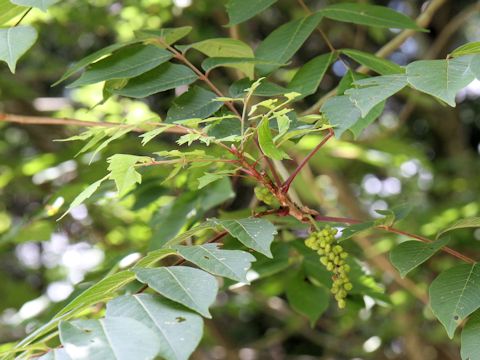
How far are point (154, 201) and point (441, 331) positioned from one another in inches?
66.4

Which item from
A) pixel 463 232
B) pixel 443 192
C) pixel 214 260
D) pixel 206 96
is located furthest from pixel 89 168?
pixel 443 192

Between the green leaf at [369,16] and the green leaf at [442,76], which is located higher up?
the green leaf at [442,76]

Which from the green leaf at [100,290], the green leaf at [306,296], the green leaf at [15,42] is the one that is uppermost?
the green leaf at [15,42]

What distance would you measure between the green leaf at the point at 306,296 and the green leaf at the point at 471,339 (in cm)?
57

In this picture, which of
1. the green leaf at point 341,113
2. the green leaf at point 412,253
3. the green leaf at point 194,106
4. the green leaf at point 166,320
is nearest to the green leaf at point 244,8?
the green leaf at point 194,106

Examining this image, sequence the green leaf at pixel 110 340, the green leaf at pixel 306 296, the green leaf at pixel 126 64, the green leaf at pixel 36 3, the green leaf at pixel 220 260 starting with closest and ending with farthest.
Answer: the green leaf at pixel 110 340 < the green leaf at pixel 220 260 < the green leaf at pixel 36 3 < the green leaf at pixel 126 64 < the green leaf at pixel 306 296

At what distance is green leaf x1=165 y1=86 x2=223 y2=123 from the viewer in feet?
3.79

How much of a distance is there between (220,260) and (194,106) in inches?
13.5

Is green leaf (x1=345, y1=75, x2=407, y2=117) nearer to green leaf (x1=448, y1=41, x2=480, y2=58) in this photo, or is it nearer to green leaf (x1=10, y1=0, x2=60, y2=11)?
green leaf (x1=448, y1=41, x2=480, y2=58)

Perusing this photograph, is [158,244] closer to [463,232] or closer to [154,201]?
[154,201]

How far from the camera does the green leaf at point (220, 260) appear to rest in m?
0.89

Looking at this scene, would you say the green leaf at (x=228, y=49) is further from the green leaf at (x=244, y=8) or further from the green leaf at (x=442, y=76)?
the green leaf at (x=442, y=76)

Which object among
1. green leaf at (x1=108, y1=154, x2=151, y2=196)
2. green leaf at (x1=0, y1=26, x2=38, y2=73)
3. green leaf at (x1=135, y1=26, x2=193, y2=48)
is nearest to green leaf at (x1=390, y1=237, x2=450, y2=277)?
green leaf at (x1=108, y1=154, x2=151, y2=196)

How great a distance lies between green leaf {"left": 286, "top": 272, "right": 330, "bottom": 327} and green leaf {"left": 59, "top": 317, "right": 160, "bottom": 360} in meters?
0.80
